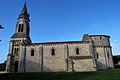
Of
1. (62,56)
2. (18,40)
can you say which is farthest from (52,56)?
(18,40)

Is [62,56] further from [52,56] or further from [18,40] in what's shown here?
[18,40]

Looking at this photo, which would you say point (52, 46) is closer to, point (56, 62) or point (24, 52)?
point (56, 62)

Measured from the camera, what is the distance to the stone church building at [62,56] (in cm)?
2634

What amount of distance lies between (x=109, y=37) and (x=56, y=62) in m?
17.5

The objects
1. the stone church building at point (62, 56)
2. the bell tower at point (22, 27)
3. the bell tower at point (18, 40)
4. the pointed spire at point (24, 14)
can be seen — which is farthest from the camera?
the pointed spire at point (24, 14)

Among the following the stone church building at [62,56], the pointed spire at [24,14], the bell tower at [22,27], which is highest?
the pointed spire at [24,14]

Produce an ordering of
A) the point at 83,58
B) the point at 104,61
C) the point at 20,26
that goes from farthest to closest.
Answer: the point at 20,26
the point at 104,61
the point at 83,58

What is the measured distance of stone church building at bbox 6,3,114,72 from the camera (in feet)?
86.4

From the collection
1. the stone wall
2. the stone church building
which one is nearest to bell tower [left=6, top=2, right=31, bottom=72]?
the stone church building

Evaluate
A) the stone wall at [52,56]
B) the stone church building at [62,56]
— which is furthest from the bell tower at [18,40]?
the stone wall at [52,56]

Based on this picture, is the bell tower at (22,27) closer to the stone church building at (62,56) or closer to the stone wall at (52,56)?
the stone church building at (62,56)

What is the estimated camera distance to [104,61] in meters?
31.2

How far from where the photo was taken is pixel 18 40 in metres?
34.9

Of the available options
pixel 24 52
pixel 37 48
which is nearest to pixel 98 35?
pixel 37 48
